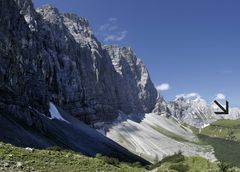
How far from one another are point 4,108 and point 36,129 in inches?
611

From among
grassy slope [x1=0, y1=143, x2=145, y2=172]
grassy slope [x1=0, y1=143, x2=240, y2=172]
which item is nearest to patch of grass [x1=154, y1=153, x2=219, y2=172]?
grassy slope [x1=0, y1=143, x2=240, y2=172]

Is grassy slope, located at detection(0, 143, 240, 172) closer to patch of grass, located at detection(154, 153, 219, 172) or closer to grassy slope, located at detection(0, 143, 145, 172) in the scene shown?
grassy slope, located at detection(0, 143, 145, 172)

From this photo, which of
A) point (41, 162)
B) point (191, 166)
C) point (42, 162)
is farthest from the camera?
point (191, 166)

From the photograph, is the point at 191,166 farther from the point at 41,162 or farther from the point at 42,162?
the point at 41,162

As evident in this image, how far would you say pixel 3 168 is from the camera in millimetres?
27797

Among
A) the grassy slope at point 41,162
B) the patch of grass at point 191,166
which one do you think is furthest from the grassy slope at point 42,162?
the patch of grass at point 191,166

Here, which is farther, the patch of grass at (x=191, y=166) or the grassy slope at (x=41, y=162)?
the patch of grass at (x=191, y=166)

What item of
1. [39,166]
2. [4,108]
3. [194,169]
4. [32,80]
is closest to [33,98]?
[32,80]

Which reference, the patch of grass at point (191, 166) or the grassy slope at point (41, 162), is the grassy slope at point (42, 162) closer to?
the grassy slope at point (41, 162)

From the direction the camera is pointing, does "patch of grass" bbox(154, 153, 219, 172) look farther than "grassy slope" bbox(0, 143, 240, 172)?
Yes

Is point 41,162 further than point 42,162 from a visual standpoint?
No

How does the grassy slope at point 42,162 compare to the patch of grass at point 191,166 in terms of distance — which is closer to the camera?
the grassy slope at point 42,162

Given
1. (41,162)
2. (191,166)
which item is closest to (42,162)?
(41,162)

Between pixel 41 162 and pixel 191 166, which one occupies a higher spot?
pixel 41 162
